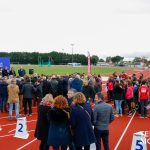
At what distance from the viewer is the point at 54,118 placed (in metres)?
7.66

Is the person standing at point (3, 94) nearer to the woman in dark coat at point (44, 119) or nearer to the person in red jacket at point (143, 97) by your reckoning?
the person in red jacket at point (143, 97)

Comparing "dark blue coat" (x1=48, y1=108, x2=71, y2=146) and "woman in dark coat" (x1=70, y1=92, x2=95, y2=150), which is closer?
"dark blue coat" (x1=48, y1=108, x2=71, y2=146)

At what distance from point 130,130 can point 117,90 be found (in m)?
3.50

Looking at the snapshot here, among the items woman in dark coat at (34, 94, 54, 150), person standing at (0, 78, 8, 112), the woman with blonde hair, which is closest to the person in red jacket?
person standing at (0, 78, 8, 112)

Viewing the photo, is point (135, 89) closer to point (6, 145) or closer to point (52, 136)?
point (6, 145)

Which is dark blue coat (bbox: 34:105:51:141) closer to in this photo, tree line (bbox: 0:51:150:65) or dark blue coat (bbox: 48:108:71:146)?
dark blue coat (bbox: 48:108:71:146)

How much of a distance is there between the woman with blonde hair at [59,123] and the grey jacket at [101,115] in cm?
124

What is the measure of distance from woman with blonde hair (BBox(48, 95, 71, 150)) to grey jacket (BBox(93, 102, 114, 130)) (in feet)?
4.06

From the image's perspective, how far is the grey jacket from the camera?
8.73 metres

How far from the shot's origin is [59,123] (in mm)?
7664

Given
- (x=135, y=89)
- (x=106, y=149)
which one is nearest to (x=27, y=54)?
(x=135, y=89)

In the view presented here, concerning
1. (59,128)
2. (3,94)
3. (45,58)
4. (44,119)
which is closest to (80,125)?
(59,128)

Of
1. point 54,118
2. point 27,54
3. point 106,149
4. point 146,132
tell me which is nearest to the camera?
point 54,118

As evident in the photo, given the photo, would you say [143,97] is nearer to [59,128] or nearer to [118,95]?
[118,95]
